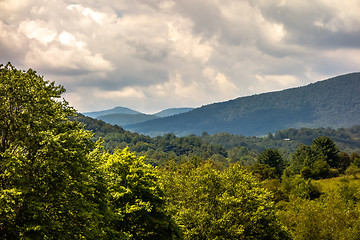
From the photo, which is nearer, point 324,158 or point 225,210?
point 225,210

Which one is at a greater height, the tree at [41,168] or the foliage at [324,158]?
the tree at [41,168]

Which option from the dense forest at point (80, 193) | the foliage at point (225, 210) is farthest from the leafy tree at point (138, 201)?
the foliage at point (225, 210)

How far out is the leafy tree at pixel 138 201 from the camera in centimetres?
2637

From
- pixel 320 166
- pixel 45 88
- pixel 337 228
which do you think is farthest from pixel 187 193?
pixel 320 166

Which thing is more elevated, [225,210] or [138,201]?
[138,201]

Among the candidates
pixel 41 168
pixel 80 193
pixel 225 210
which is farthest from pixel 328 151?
pixel 41 168

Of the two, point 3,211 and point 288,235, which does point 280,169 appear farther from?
point 3,211

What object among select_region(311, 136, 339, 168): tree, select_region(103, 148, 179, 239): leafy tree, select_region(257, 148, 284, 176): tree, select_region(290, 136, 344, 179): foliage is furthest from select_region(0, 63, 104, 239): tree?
select_region(257, 148, 284, 176): tree

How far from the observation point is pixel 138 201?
26.7 meters

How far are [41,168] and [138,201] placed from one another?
10.9 meters

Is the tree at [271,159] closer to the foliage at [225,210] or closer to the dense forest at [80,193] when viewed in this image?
the foliage at [225,210]

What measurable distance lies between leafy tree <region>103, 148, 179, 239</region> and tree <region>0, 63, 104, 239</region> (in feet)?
18.9

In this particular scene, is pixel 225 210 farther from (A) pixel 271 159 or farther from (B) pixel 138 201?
(A) pixel 271 159

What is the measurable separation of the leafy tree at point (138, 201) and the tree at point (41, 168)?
576 centimetres
